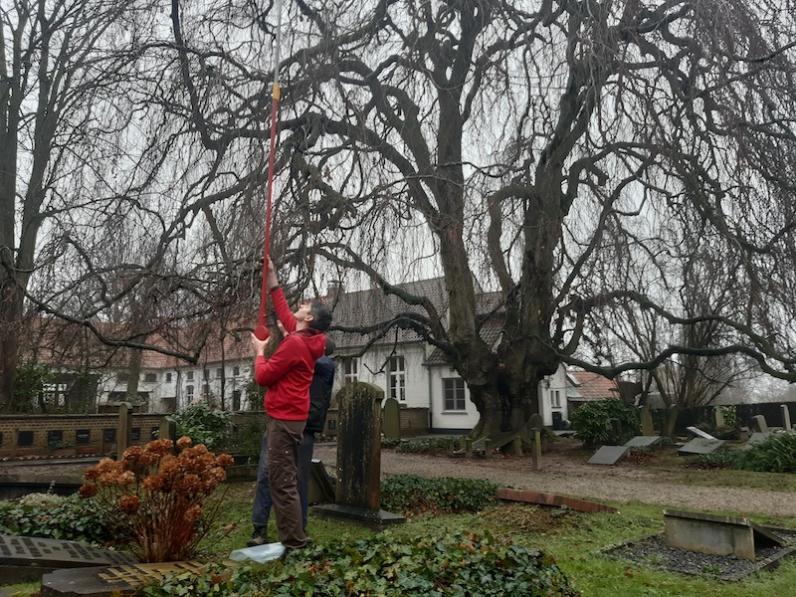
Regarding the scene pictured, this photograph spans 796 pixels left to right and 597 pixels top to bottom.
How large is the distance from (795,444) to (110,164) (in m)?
13.5

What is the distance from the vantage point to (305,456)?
620 centimetres

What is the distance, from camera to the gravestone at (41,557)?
4.44 metres

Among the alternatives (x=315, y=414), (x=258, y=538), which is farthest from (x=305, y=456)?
(x=258, y=538)

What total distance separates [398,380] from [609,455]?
1783 centimetres

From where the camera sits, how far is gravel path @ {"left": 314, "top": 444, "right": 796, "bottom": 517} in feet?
30.6

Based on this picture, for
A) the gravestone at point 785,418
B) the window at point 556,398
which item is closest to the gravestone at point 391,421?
the window at point 556,398

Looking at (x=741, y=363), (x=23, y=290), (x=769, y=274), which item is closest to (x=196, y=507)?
(x=23, y=290)

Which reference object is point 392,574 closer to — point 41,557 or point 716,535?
point 41,557

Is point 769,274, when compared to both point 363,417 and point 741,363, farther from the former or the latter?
point 741,363

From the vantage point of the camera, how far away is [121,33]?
9.38 metres

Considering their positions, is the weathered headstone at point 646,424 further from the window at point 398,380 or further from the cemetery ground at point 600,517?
the window at point 398,380

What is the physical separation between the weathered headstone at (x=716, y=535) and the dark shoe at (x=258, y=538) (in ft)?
11.8

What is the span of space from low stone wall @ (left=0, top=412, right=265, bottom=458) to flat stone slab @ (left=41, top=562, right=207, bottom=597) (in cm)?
930

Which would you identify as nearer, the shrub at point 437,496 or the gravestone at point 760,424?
the shrub at point 437,496
